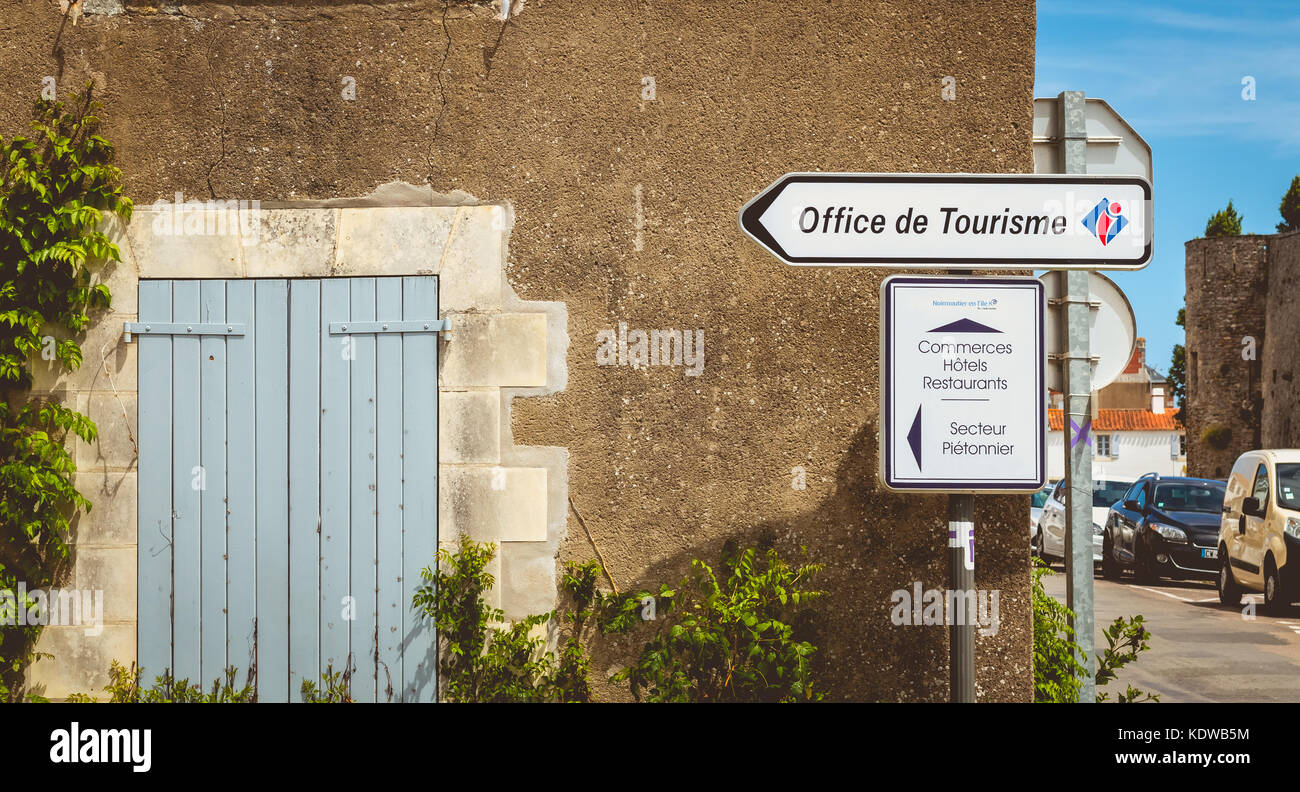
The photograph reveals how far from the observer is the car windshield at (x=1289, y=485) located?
10.9 metres

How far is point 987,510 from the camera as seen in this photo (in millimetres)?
4688

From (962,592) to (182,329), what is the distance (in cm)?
352

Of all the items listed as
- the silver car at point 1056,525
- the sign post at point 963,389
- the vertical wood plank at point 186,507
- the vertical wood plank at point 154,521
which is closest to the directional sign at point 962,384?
the sign post at point 963,389

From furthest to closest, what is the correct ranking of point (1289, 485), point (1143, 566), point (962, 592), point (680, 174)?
point (1143, 566)
point (1289, 485)
point (680, 174)
point (962, 592)

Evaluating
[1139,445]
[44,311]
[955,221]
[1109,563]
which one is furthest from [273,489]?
[1139,445]

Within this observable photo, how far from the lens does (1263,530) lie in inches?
434

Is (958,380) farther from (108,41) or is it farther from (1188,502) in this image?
(1188,502)

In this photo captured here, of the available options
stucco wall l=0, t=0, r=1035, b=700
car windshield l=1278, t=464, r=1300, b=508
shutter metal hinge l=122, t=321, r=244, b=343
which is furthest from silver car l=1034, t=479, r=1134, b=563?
shutter metal hinge l=122, t=321, r=244, b=343

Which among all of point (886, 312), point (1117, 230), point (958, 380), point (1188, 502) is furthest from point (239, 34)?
point (1188, 502)

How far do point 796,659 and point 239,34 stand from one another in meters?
3.78

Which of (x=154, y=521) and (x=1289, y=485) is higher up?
(x=154, y=521)

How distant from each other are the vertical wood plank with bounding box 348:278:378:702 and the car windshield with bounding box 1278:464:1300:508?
9.98 metres

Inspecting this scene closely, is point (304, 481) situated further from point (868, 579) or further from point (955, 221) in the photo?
point (955, 221)

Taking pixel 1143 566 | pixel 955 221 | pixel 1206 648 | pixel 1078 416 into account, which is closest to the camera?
pixel 955 221
